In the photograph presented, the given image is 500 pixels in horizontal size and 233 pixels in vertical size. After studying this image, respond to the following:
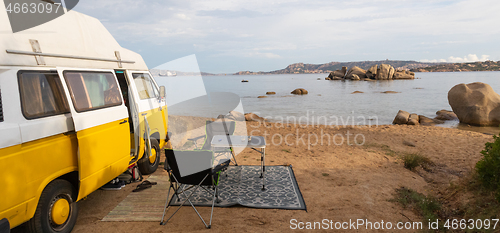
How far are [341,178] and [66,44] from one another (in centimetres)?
584

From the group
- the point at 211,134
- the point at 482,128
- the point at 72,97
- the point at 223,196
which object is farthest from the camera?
the point at 482,128

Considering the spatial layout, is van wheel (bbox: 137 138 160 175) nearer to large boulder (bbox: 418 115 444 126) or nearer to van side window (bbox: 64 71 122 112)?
van side window (bbox: 64 71 122 112)

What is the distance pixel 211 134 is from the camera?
21.8ft

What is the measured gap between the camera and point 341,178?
602 cm

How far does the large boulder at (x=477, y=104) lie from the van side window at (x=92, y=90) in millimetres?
18752

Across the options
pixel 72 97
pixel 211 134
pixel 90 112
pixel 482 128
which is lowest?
pixel 482 128

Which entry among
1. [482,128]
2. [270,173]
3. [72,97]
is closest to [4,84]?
[72,97]

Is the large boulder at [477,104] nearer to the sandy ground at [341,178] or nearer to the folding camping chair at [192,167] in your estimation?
the sandy ground at [341,178]

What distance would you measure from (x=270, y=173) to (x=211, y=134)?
180cm

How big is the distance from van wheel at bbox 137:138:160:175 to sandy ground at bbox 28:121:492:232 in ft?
2.02

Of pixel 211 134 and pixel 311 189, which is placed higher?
pixel 211 134

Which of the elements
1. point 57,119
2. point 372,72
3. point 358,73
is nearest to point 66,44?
point 57,119

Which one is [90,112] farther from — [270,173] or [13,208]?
[270,173]

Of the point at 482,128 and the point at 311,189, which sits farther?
the point at 482,128
